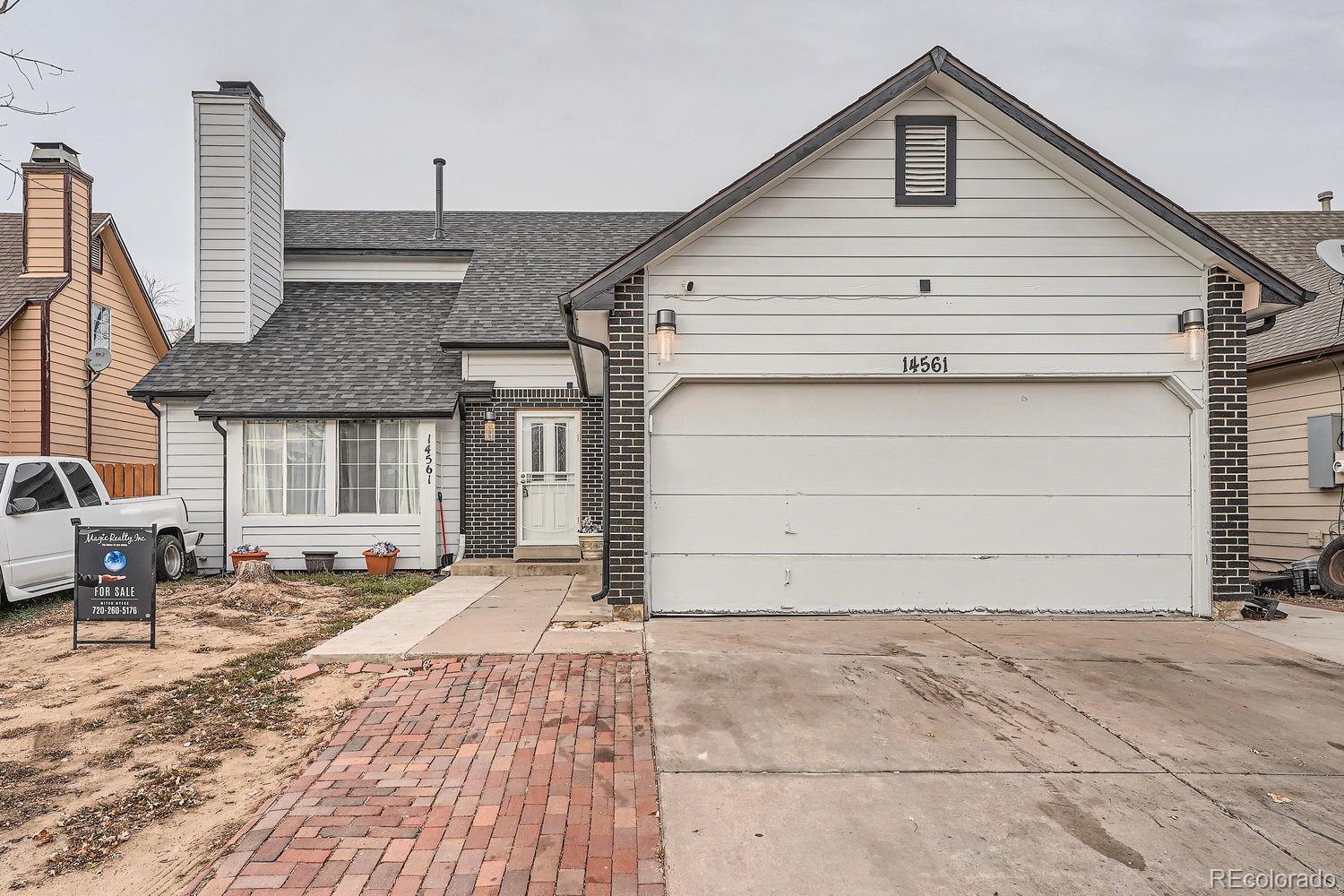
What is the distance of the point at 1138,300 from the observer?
644 cm

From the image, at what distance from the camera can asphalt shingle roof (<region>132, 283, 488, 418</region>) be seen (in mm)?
10109

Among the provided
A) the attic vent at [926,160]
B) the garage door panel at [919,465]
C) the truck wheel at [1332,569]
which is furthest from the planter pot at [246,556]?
the truck wheel at [1332,569]

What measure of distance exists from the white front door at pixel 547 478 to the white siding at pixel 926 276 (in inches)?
174

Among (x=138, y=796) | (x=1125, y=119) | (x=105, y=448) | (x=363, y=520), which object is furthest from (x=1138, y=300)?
(x=1125, y=119)

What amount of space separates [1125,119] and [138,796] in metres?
29.8

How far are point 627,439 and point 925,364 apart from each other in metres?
3.05

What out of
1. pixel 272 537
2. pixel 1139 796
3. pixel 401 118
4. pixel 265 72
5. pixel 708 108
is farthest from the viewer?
pixel 708 108

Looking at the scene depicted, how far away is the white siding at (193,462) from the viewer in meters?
10.4

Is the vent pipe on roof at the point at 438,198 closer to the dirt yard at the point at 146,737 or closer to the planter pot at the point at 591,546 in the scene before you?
the planter pot at the point at 591,546

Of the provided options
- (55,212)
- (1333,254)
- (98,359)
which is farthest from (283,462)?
(1333,254)

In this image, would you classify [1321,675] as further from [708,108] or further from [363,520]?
[708,108]

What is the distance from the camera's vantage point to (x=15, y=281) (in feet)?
40.6

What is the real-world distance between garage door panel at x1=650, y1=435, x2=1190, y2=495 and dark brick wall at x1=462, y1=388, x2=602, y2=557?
13.1 feet

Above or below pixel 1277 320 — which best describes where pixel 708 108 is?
above
